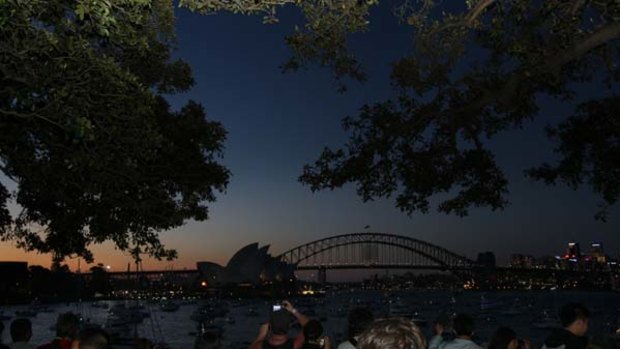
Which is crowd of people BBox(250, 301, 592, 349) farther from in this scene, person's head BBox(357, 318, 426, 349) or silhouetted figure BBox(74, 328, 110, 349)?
person's head BBox(357, 318, 426, 349)

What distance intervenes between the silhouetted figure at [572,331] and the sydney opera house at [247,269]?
11627cm

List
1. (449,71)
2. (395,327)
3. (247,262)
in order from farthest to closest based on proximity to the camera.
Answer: (247,262) < (449,71) < (395,327)

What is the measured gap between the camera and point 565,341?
6.01 m

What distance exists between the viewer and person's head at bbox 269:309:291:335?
242 inches

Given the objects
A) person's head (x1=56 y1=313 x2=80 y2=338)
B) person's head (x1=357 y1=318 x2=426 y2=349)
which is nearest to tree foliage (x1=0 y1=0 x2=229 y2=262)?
person's head (x1=56 y1=313 x2=80 y2=338)

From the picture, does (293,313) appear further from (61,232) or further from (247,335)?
(247,335)

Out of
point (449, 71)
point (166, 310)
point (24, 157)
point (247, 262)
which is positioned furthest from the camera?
point (166, 310)

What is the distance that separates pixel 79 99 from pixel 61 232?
257 inches

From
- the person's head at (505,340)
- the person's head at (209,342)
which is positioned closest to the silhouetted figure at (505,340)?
the person's head at (505,340)

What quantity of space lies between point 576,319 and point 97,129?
→ 18.1ft

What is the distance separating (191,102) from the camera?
484 inches

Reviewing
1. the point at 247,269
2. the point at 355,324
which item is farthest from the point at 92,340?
the point at 247,269

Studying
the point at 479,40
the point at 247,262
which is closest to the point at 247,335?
the point at 247,262

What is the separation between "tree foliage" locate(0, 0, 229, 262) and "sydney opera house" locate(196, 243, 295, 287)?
362 ft
